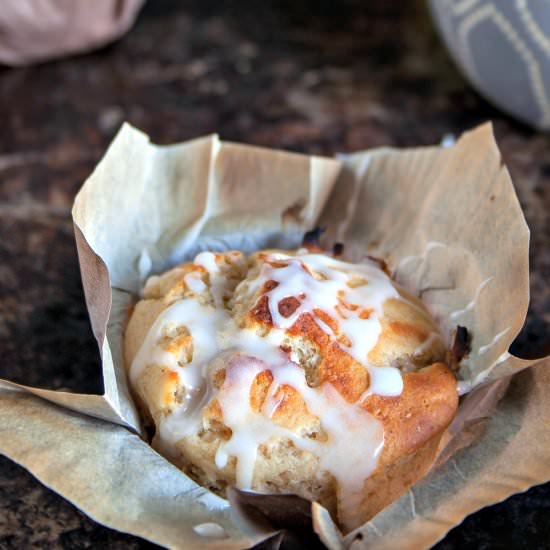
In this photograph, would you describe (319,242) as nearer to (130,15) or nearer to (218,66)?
(218,66)

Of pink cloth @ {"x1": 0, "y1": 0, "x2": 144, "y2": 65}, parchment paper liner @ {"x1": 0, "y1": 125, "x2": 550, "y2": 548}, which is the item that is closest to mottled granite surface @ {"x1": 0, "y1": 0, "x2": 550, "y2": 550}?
pink cloth @ {"x1": 0, "y1": 0, "x2": 144, "y2": 65}

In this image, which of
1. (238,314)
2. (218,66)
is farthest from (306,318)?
(218,66)

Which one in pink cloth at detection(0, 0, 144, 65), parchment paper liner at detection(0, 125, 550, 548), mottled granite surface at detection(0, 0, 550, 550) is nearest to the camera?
parchment paper liner at detection(0, 125, 550, 548)

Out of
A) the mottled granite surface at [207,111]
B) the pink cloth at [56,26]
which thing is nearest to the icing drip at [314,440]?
the mottled granite surface at [207,111]

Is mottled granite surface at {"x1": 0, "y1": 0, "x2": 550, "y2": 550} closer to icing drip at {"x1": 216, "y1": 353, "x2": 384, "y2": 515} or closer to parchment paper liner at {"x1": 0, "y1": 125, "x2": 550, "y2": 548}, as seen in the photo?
parchment paper liner at {"x1": 0, "y1": 125, "x2": 550, "y2": 548}

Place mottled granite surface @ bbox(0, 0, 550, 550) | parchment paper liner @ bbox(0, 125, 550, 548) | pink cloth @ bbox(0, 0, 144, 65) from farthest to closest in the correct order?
pink cloth @ bbox(0, 0, 144, 65)
mottled granite surface @ bbox(0, 0, 550, 550)
parchment paper liner @ bbox(0, 125, 550, 548)

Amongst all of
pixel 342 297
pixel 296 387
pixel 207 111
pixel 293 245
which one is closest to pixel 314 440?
pixel 296 387

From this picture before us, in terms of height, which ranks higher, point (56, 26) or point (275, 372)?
point (56, 26)

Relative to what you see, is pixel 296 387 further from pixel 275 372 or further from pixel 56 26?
pixel 56 26
